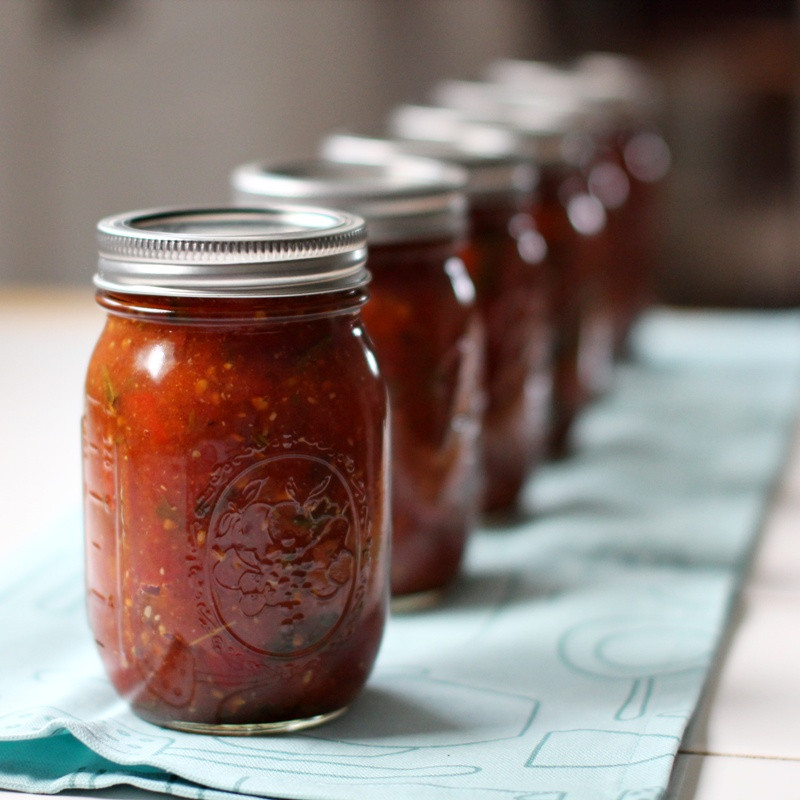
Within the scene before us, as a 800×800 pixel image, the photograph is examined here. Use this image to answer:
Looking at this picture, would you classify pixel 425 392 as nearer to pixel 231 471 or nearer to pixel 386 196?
pixel 386 196

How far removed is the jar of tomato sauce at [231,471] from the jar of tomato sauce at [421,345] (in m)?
0.16

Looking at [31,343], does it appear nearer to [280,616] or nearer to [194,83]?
[194,83]

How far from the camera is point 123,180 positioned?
2.32m

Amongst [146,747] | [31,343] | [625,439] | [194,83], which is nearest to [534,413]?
[625,439]

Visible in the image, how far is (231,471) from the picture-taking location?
0.72m

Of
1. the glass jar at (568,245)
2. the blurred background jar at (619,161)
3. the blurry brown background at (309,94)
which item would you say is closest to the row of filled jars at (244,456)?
the glass jar at (568,245)

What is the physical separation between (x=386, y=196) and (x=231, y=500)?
289 mm

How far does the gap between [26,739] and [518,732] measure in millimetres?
265

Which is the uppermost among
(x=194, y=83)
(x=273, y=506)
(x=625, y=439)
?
(x=194, y=83)

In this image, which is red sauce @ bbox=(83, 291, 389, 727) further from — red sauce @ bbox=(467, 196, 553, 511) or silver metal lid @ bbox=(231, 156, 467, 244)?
red sauce @ bbox=(467, 196, 553, 511)

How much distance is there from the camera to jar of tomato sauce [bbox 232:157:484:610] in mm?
934

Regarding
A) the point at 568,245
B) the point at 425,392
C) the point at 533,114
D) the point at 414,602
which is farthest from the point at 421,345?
the point at 533,114

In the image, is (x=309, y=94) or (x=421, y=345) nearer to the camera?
(x=421, y=345)

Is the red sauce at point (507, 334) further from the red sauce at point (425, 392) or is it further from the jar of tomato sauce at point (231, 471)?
the jar of tomato sauce at point (231, 471)
